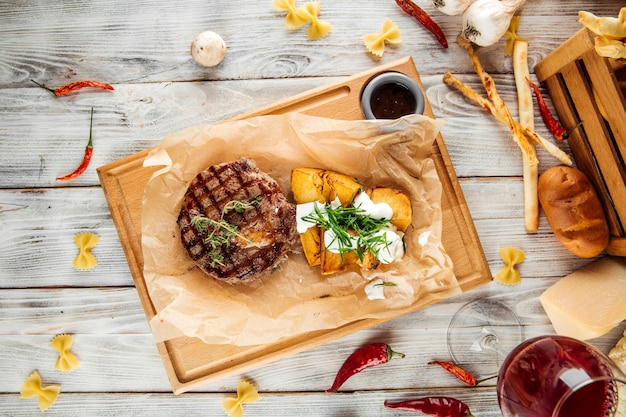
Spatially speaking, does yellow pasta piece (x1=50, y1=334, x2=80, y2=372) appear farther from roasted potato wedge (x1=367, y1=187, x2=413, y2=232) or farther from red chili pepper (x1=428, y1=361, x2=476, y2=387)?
red chili pepper (x1=428, y1=361, x2=476, y2=387)

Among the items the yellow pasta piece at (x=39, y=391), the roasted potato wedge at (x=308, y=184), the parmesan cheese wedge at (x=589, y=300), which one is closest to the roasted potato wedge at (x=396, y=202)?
the roasted potato wedge at (x=308, y=184)

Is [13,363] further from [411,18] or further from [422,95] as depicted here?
[411,18]

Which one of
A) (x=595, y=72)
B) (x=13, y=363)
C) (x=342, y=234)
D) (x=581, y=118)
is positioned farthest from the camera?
(x=13, y=363)

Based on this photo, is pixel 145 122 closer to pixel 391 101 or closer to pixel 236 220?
pixel 236 220

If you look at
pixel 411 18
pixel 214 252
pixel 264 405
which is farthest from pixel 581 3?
pixel 264 405

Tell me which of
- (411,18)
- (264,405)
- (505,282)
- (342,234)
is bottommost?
(264,405)

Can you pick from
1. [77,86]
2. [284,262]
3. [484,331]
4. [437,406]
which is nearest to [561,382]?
[484,331]

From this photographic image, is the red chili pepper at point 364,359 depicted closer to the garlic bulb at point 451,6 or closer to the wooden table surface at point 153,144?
the wooden table surface at point 153,144

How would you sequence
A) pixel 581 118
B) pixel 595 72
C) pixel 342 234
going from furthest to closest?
pixel 581 118, pixel 595 72, pixel 342 234

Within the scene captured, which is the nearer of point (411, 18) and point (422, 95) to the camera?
point (422, 95)
